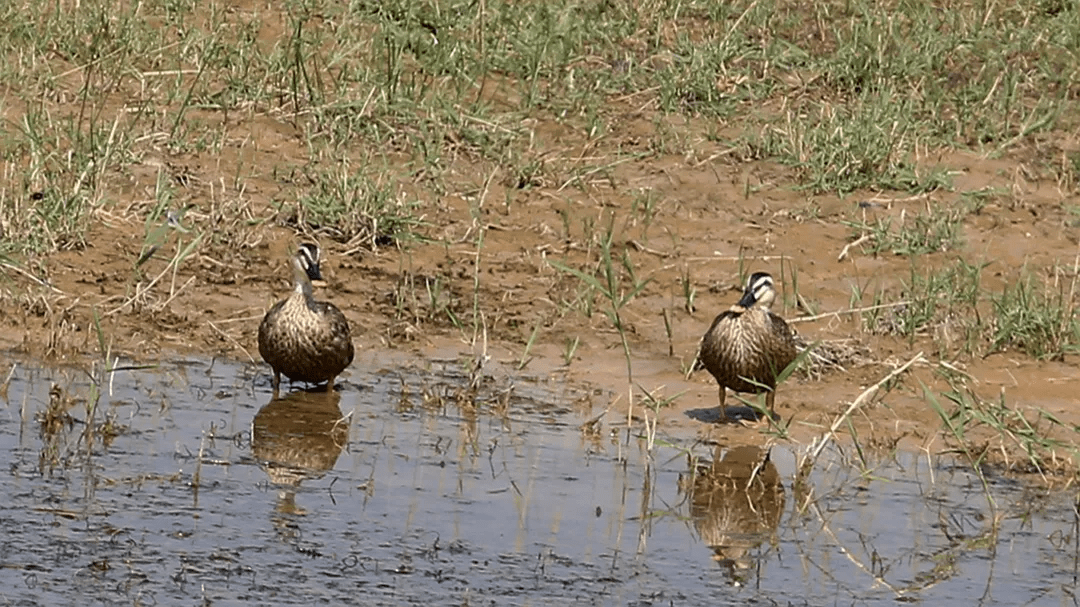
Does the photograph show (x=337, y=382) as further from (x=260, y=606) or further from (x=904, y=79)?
(x=904, y=79)

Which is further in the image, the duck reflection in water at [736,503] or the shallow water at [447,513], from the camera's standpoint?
the duck reflection in water at [736,503]

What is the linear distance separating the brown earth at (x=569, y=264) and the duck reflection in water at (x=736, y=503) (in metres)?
0.52

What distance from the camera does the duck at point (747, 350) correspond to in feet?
30.2

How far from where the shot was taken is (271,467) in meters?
7.94

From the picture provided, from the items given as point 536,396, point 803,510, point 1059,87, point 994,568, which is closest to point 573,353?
point 536,396

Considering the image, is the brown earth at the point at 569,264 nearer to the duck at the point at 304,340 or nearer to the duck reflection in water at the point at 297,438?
the duck at the point at 304,340

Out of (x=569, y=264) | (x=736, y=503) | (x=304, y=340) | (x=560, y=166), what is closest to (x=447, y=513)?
(x=736, y=503)

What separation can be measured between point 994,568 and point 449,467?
7.25 feet

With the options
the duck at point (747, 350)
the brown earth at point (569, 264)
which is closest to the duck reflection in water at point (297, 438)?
the brown earth at point (569, 264)

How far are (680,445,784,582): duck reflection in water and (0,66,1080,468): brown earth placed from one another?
521mm

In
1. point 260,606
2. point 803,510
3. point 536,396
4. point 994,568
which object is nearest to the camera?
point 260,606

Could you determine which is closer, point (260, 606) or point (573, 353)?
point (260, 606)

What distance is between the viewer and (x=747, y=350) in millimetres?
9203

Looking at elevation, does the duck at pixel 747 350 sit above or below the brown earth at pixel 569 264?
above
